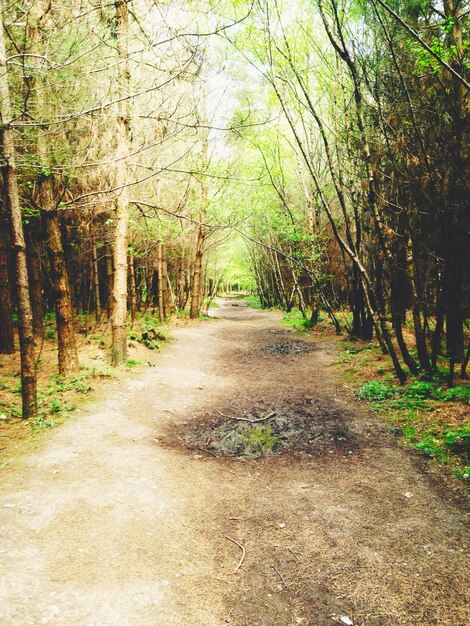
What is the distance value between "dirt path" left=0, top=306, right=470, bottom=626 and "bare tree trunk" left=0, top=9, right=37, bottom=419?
2.68ft

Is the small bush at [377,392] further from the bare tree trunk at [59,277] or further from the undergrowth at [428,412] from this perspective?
the bare tree trunk at [59,277]

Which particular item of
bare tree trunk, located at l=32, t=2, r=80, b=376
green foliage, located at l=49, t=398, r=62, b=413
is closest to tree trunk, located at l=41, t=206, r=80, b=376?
bare tree trunk, located at l=32, t=2, r=80, b=376

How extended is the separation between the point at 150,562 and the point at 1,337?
866 cm

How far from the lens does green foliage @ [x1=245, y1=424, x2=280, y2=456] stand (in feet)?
16.4

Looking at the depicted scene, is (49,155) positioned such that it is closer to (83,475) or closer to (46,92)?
(46,92)

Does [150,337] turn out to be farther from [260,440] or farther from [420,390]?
[420,390]

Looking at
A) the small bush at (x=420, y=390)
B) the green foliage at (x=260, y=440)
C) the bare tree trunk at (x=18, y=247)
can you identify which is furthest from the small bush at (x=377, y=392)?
the bare tree trunk at (x=18, y=247)

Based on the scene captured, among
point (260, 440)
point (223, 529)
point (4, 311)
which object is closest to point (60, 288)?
point (4, 311)

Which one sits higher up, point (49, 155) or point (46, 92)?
point (46, 92)

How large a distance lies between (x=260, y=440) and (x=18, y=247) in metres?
4.40

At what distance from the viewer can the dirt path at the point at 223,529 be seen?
2.46 meters

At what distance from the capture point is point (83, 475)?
13.5ft

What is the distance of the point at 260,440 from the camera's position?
17.5 feet

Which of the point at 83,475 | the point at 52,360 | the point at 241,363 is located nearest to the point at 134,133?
the point at 52,360
